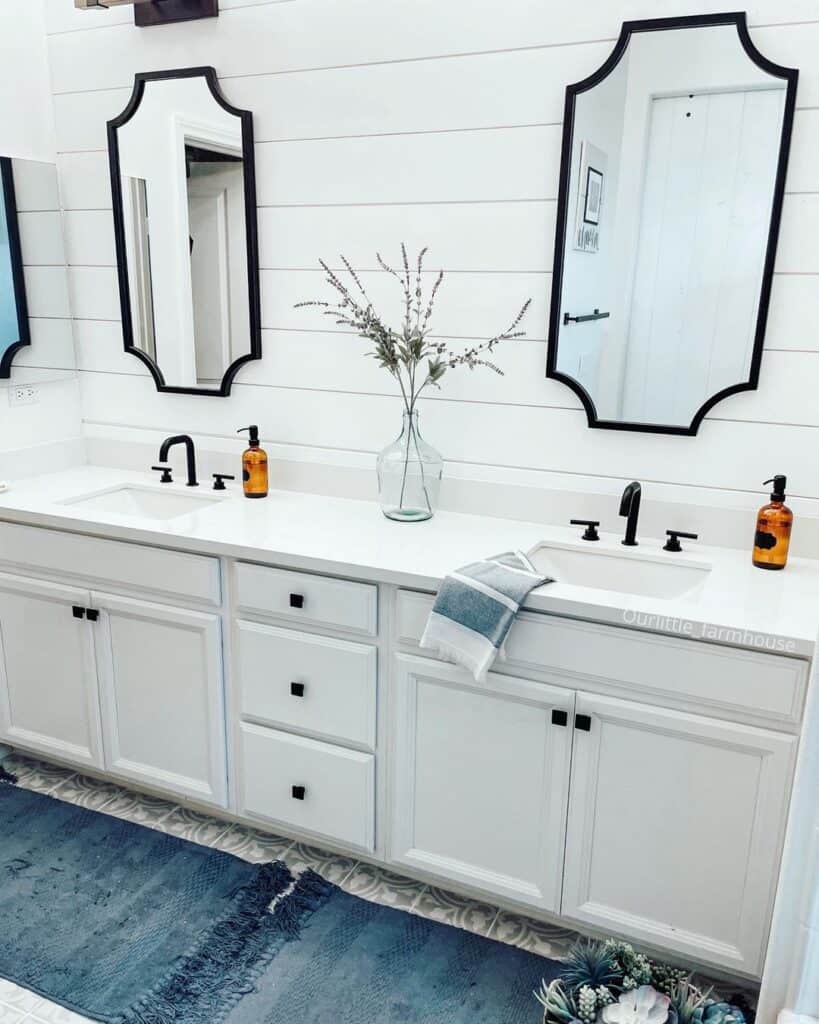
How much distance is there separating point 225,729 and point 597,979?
1.16m

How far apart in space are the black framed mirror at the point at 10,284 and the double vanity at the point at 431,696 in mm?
475

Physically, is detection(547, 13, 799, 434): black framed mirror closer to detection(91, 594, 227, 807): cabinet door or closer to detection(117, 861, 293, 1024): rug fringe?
detection(91, 594, 227, 807): cabinet door

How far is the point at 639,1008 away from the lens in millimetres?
1231

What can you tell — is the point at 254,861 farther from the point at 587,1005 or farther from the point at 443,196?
the point at 443,196

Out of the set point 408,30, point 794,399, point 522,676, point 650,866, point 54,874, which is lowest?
point 54,874

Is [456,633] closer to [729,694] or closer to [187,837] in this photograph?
[729,694]

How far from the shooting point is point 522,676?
177 cm

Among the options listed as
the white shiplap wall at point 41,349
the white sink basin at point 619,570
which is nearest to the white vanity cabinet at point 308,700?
the white sink basin at point 619,570

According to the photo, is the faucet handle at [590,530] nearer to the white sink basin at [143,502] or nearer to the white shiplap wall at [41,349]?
the white sink basin at [143,502]

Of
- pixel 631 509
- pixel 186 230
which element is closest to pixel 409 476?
pixel 631 509

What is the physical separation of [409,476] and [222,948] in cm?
121

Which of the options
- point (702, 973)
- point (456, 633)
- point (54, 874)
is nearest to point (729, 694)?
point (456, 633)

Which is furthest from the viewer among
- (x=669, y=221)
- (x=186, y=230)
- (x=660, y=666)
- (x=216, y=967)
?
(x=186, y=230)

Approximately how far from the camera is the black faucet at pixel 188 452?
7.92ft
